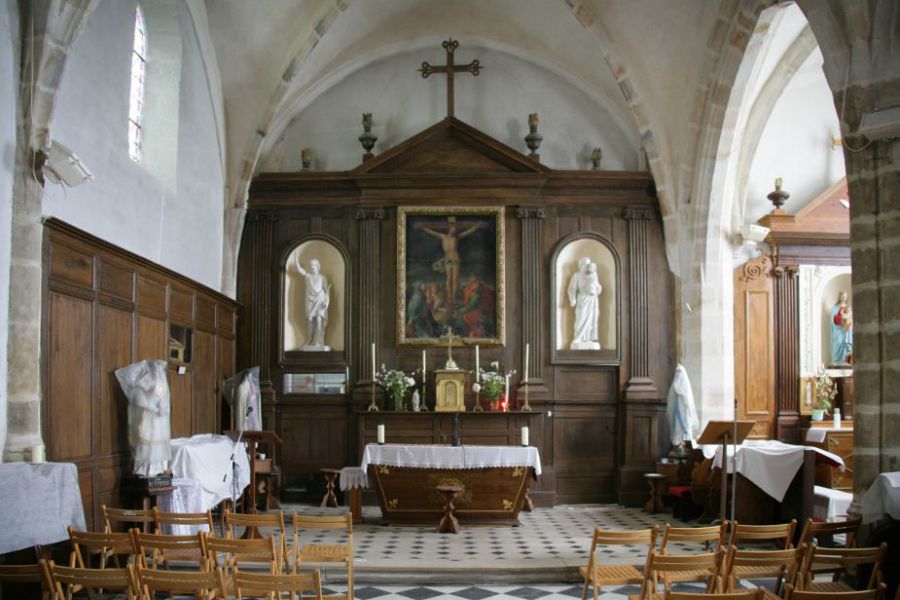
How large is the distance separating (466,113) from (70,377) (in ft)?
28.2

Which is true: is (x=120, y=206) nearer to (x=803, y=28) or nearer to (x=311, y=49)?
(x=311, y=49)

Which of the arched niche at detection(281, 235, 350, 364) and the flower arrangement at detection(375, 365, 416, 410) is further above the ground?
the arched niche at detection(281, 235, 350, 364)

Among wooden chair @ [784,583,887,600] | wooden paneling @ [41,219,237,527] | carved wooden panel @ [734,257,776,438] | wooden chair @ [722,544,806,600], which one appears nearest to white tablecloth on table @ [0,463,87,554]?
wooden paneling @ [41,219,237,527]

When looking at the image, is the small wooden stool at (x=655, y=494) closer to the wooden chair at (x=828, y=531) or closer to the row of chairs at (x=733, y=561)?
the wooden chair at (x=828, y=531)

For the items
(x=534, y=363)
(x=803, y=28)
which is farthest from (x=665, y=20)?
(x=534, y=363)

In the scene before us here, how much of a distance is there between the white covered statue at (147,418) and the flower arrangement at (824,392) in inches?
391

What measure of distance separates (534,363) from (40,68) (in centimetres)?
849

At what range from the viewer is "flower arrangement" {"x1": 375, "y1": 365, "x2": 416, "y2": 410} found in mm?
14094

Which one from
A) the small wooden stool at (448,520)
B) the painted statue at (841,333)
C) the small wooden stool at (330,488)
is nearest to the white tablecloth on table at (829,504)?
the small wooden stool at (448,520)

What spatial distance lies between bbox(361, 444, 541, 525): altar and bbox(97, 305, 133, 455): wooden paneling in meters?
2.99

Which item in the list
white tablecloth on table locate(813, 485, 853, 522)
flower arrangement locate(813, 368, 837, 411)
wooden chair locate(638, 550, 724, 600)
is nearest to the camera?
wooden chair locate(638, 550, 724, 600)

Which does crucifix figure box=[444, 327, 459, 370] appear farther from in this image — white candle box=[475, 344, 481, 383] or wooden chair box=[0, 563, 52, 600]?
wooden chair box=[0, 563, 52, 600]

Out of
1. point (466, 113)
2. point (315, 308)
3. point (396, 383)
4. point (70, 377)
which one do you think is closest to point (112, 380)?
point (70, 377)

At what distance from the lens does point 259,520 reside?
730 cm
